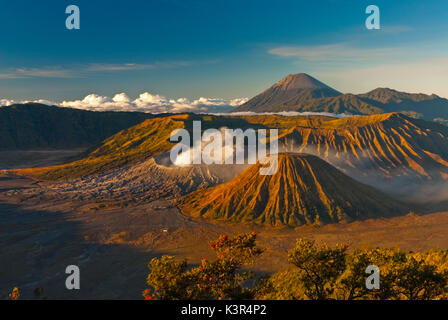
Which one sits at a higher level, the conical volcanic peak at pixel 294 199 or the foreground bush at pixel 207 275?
the foreground bush at pixel 207 275

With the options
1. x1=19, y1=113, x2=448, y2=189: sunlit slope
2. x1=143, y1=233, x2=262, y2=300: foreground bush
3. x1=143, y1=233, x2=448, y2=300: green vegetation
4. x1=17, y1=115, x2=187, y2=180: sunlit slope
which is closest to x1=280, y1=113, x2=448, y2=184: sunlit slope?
x1=19, y1=113, x2=448, y2=189: sunlit slope

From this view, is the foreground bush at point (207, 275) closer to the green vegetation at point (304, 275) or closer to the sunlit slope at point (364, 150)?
the green vegetation at point (304, 275)

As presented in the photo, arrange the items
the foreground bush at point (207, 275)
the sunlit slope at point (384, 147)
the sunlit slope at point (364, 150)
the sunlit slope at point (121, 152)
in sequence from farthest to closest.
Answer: the sunlit slope at point (121, 152)
the sunlit slope at point (384, 147)
the sunlit slope at point (364, 150)
the foreground bush at point (207, 275)

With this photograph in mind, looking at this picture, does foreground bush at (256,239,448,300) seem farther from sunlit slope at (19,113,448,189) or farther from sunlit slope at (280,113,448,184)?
sunlit slope at (280,113,448,184)

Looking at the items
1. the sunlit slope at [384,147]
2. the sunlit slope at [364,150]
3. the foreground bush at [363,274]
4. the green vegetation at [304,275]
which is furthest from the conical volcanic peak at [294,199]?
the green vegetation at [304,275]

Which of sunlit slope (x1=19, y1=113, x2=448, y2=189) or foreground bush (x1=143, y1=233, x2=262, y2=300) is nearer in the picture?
foreground bush (x1=143, y1=233, x2=262, y2=300)

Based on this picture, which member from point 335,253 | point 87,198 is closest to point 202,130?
point 87,198

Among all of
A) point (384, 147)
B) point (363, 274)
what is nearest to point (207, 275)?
point (363, 274)
